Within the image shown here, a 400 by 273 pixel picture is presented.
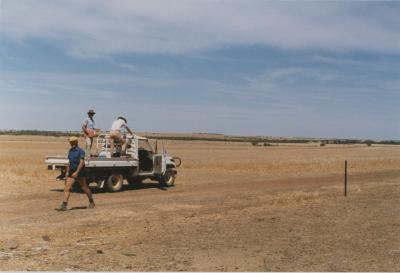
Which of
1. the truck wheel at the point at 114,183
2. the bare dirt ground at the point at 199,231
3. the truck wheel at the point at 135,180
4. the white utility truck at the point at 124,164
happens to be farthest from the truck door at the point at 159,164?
the truck wheel at the point at 114,183

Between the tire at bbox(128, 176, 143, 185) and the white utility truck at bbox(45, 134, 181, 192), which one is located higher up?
the white utility truck at bbox(45, 134, 181, 192)

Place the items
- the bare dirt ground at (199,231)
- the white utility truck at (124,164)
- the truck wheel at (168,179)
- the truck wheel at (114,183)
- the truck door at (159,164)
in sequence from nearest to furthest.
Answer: the bare dirt ground at (199,231) → the white utility truck at (124,164) → the truck wheel at (114,183) → the truck door at (159,164) → the truck wheel at (168,179)

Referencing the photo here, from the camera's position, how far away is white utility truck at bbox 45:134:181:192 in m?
17.8

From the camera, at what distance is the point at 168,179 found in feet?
70.6

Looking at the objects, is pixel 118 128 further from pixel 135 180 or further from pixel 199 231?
pixel 199 231

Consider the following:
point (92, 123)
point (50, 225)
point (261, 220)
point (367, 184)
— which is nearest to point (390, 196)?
point (367, 184)

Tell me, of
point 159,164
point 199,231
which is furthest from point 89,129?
point 199,231

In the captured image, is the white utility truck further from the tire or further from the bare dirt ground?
the bare dirt ground

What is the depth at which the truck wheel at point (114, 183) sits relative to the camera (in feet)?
61.3

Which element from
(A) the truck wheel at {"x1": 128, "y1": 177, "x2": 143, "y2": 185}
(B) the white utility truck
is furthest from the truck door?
(A) the truck wheel at {"x1": 128, "y1": 177, "x2": 143, "y2": 185}

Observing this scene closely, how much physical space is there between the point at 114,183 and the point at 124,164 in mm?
739

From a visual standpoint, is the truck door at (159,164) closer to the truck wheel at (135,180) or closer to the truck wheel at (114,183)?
the truck wheel at (135,180)

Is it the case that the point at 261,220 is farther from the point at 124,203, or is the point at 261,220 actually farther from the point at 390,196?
the point at 390,196

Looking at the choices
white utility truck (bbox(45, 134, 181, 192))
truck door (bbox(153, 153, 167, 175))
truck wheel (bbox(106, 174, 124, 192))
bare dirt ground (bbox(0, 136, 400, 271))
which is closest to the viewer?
bare dirt ground (bbox(0, 136, 400, 271))
